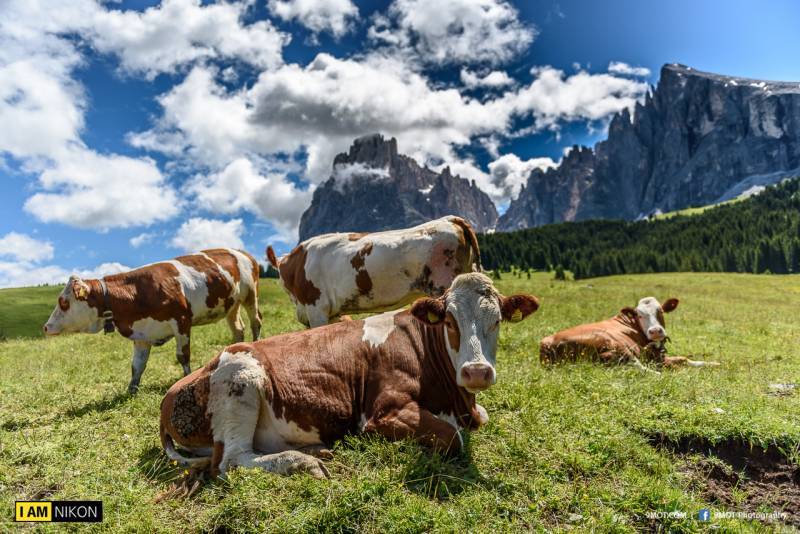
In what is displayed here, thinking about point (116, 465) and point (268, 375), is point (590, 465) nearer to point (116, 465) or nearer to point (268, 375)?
point (268, 375)

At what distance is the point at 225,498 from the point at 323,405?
4.51 ft

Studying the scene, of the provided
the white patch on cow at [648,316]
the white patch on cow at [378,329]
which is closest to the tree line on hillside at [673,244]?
the white patch on cow at [648,316]

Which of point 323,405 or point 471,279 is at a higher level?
point 471,279

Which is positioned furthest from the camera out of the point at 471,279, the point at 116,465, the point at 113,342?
the point at 113,342

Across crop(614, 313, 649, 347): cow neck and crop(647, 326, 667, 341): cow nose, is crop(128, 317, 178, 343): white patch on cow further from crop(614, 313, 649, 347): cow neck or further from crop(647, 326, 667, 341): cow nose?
crop(647, 326, 667, 341): cow nose

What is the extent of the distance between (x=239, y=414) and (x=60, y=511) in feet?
5.59

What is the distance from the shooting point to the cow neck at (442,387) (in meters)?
5.45

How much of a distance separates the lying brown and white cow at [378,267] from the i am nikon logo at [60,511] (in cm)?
558

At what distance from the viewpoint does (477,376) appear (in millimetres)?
4594

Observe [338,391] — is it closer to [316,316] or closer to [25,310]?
[316,316]

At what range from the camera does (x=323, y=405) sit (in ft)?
17.7

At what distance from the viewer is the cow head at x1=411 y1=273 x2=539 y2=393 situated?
184 inches

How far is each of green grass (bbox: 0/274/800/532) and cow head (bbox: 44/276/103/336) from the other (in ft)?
4.04

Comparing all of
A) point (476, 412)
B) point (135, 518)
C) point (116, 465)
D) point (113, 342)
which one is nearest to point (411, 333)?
point (476, 412)
